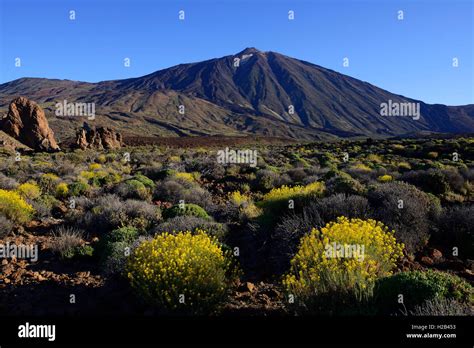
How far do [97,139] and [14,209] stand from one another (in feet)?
116

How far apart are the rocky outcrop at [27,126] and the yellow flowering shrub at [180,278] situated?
36293 mm

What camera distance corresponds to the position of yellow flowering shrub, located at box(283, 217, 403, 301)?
14.2 feet

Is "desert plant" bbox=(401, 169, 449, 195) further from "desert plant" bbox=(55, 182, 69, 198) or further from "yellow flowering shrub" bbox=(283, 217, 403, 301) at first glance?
"desert plant" bbox=(55, 182, 69, 198)

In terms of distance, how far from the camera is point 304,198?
860 cm

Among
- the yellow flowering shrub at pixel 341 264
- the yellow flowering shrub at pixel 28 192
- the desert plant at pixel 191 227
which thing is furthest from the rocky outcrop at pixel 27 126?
the yellow flowering shrub at pixel 341 264

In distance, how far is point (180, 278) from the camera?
4.68 metres

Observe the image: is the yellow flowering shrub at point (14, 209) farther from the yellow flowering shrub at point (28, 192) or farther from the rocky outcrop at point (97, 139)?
the rocky outcrop at point (97, 139)

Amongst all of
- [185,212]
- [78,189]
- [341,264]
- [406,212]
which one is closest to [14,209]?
[185,212]

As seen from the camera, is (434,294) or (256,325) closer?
(256,325)

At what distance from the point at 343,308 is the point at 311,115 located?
17764 cm

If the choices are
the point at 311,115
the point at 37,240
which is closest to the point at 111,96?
the point at 311,115

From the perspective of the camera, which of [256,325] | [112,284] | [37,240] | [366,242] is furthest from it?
[37,240]

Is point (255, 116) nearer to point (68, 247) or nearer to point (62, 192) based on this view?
point (62, 192)

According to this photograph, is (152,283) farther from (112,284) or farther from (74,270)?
(74,270)
